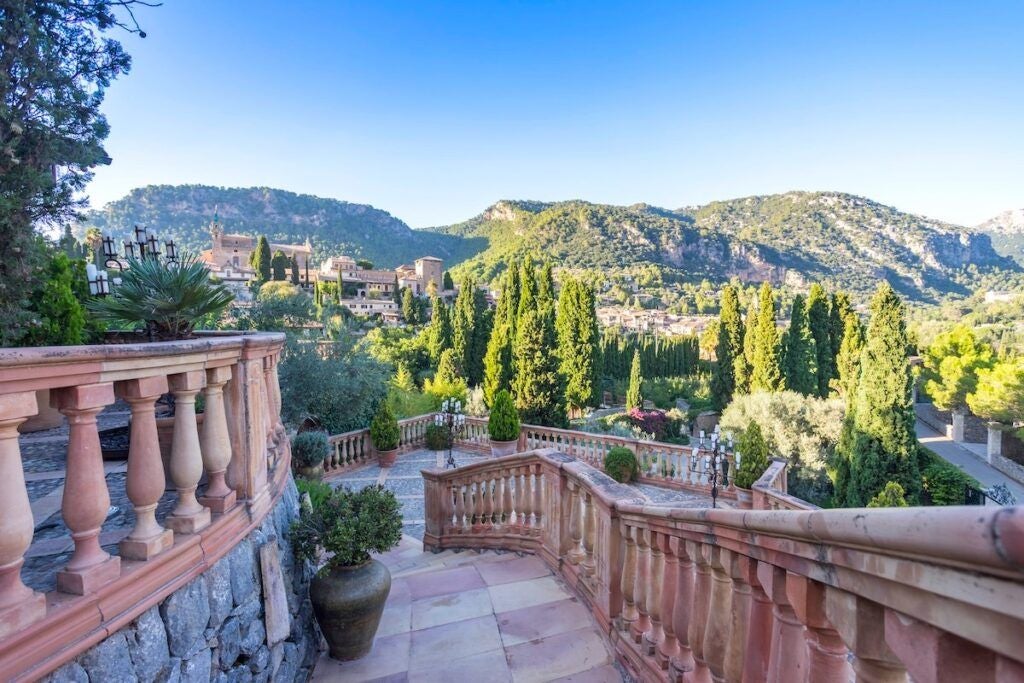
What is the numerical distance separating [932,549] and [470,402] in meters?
17.0

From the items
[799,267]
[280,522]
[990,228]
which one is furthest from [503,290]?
[990,228]

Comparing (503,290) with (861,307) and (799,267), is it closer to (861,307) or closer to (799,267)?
(861,307)

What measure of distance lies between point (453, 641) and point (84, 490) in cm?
246

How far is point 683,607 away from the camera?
206 centimetres

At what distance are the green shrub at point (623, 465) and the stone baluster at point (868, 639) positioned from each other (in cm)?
969

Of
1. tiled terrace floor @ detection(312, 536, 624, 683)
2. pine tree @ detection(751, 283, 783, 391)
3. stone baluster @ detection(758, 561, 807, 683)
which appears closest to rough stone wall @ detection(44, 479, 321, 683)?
tiled terrace floor @ detection(312, 536, 624, 683)

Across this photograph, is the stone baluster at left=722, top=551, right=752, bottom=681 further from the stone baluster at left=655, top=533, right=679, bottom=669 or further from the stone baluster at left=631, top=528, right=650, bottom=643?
the stone baluster at left=631, top=528, right=650, bottom=643

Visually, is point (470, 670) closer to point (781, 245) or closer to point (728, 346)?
point (728, 346)

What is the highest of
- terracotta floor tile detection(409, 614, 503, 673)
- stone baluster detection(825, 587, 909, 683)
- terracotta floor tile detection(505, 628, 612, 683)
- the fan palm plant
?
the fan palm plant

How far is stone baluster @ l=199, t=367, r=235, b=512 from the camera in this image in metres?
2.27

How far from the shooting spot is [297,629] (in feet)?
10.4

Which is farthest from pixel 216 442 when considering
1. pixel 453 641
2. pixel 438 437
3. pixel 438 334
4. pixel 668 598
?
pixel 438 334

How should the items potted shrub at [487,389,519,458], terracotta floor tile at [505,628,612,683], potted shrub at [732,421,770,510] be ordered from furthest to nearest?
potted shrub at [487,389,519,458], potted shrub at [732,421,770,510], terracotta floor tile at [505,628,612,683]

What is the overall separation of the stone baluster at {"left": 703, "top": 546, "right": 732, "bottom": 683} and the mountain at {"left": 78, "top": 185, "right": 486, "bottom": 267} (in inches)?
3428
